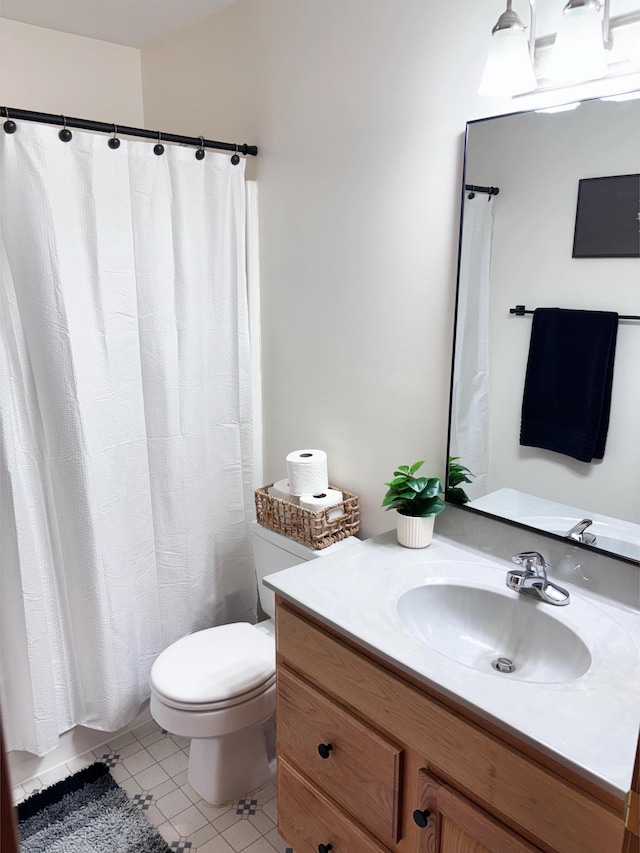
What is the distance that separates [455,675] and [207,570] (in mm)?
1316

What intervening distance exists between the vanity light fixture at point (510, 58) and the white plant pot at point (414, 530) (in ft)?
3.26

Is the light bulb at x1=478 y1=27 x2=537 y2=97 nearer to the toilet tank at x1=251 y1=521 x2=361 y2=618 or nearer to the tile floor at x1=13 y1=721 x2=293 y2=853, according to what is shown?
the toilet tank at x1=251 y1=521 x2=361 y2=618

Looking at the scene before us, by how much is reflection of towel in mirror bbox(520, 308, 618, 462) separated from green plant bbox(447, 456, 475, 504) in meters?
0.20

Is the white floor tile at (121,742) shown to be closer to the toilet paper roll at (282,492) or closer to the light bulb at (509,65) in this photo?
the toilet paper roll at (282,492)

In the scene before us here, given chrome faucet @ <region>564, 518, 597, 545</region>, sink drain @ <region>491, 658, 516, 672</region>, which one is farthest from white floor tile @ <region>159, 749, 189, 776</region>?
chrome faucet @ <region>564, 518, 597, 545</region>

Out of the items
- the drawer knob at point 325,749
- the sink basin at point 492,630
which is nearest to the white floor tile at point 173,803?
the drawer knob at point 325,749

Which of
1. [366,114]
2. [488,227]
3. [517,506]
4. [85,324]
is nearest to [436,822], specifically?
[517,506]

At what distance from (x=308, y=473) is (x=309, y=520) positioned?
0.15 metres

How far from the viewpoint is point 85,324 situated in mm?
1865

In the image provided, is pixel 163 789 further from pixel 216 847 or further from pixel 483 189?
pixel 483 189

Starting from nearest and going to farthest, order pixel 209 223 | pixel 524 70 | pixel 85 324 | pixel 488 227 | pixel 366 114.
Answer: pixel 524 70 → pixel 488 227 → pixel 366 114 → pixel 85 324 → pixel 209 223

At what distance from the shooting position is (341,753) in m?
1.41

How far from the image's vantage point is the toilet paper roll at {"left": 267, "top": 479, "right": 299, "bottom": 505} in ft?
6.60

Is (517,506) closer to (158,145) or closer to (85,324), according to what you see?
(85,324)
